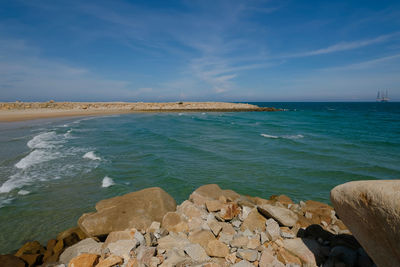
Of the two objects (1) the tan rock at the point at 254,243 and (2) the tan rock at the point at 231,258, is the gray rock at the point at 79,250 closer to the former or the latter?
(2) the tan rock at the point at 231,258

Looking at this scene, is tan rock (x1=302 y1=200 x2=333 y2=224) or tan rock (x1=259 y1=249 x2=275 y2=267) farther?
tan rock (x1=302 y1=200 x2=333 y2=224)

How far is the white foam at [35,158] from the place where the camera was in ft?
42.2

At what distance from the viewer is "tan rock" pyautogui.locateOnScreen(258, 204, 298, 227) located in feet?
17.0

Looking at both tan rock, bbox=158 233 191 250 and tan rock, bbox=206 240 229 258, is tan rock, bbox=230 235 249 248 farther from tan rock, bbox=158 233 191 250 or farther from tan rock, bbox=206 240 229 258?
tan rock, bbox=158 233 191 250

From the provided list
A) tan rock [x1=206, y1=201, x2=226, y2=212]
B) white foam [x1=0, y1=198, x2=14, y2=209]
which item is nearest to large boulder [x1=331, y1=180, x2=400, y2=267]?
tan rock [x1=206, y1=201, x2=226, y2=212]

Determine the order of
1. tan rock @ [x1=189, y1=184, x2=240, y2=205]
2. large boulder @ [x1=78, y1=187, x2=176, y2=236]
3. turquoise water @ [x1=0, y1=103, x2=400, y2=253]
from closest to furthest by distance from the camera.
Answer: large boulder @ [x1=78, y1=187, x2=176, y2=236] → tan rock @ [x1=189, y1=184, x2=240, y2=205] → turquoise water @ [x1=0, y1=103, x2=400, y2=253]

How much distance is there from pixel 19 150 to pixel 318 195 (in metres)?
20.6

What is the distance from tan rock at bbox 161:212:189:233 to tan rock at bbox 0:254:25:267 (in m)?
3.28

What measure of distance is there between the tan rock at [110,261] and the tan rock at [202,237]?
1.54 meters

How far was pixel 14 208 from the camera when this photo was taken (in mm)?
8102

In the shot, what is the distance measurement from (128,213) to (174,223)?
54.3 inches

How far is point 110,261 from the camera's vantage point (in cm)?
420

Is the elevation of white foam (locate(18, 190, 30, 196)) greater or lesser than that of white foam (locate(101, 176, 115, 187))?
lesser

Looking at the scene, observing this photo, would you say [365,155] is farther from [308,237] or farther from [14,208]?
[14,208]
